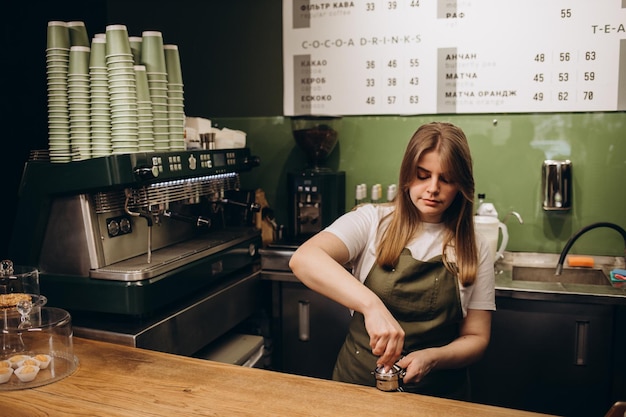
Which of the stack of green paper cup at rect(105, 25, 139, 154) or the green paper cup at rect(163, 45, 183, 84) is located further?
the green paper cup at rect(163, 45, 183, 84)

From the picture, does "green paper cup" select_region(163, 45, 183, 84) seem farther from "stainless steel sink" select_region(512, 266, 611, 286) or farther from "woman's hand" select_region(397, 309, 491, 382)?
"stainless steel sink" select_region(512, 266, 611, 286)

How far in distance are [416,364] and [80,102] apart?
160 centimetres

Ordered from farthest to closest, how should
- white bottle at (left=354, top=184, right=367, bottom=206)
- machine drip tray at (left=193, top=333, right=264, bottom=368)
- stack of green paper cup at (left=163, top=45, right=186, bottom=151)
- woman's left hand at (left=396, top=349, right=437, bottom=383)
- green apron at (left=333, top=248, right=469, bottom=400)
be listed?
white bottle at (left=354, top=184, right=367, bottom=206) → machine drip tray at (left=193, top=333, right=264, bottom=368) → stack of green paper cup at (left=163, top=45, right=186, bottom=151) → green apron at (left=333, top=248, right=469, bottom=400) → woman's left hand at (left=396, top=349, right=437, bottom=383)

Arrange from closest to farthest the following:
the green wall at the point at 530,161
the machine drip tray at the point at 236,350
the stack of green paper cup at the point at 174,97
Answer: the stack of green paper cup at the point at 174,97
the machine drip tray at the point at 236,350
the green wall at the point at 530,161

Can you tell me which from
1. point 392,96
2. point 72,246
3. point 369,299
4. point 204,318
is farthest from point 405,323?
point 392,96

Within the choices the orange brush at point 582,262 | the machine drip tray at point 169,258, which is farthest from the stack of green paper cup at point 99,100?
the orange brush at point 582,262

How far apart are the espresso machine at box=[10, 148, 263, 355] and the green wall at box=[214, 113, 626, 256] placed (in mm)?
1031

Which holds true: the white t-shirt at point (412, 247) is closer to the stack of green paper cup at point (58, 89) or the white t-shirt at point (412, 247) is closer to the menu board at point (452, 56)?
the stack of green paper cup at point (58, 89)

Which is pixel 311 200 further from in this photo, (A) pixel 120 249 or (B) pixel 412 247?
(B) pixel 412 247

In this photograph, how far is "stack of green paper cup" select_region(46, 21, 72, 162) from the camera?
89.0 inches

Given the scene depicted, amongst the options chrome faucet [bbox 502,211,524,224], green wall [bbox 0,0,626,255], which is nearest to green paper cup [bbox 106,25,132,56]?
green wall [bbox 0,0,626,255]

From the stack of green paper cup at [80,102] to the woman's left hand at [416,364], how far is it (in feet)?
4.78

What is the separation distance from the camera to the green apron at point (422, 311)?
6.08 ft

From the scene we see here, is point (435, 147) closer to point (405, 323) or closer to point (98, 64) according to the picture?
point (405, 323)
